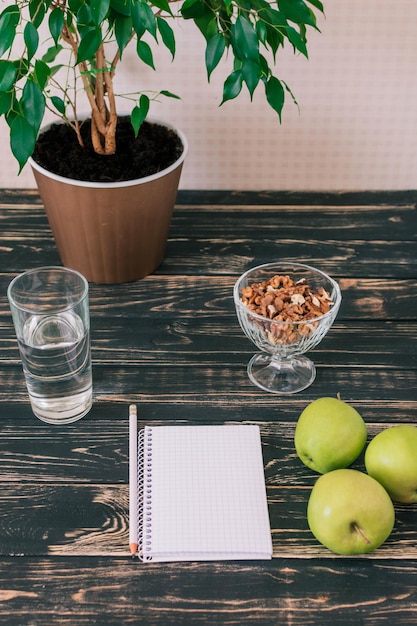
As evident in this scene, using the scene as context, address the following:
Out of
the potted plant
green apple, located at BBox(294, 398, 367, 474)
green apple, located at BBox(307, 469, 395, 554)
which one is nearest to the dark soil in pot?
the potted plant

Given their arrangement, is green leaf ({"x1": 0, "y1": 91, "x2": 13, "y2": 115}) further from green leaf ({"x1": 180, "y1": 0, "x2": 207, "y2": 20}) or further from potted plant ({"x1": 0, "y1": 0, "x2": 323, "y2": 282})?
green leaf ({"x1": 180, "y1": 0, "x2": 207, "y2": 20})

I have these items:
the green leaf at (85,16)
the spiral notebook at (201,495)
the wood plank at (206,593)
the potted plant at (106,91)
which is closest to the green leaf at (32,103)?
the potted plant at (106,91)

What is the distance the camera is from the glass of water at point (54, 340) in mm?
1053

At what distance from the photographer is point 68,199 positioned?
130cm

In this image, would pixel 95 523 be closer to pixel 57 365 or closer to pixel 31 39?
pixel 57 365

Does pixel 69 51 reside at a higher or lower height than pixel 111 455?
higher

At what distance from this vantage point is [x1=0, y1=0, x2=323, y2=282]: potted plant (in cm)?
105

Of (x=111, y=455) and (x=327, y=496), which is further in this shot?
(x=111, y=455)

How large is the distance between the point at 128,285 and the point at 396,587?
700 mm

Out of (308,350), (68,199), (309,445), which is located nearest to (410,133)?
(308,350)

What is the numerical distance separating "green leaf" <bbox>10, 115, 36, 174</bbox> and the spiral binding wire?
410 millimetres

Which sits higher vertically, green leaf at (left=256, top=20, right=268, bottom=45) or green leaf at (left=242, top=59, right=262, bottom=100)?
green leaf at (left=256, top=20, right=268, bottom=45)

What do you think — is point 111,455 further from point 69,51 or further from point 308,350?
point 69,51

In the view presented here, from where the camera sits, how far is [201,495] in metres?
1.02
